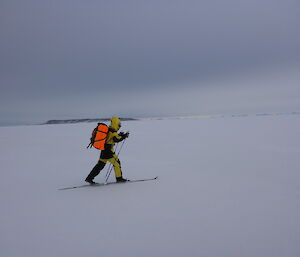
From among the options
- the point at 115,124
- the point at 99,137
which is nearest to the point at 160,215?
the point at 99,137

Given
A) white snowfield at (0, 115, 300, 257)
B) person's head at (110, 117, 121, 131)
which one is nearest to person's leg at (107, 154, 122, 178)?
white snowfield at (0, 115, 300, 257)

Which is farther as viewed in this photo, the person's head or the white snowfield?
the person's head

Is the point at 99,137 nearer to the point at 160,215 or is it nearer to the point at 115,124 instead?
the point at 115,124

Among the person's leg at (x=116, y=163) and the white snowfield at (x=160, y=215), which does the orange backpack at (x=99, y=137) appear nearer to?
the person's leg at (x=116, y=163)

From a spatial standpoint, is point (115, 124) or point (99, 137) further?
point (115, 124)

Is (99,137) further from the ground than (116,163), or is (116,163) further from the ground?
(99,137)

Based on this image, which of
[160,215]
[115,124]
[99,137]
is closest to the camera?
[160,215]

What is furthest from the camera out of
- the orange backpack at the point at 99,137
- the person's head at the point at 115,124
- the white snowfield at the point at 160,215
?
the person's head at the point at 115,124

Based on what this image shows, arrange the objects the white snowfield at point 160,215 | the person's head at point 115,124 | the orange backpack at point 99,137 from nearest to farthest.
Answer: the white snowfield at point 160,215
the orange backpack at point 99,137
the person's head at point 115,124

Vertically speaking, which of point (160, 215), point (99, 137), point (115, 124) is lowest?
point (160, 215)

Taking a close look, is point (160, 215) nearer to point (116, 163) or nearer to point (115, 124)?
point (116, 163)

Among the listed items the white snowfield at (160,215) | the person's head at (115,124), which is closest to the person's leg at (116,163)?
the white snowfield at (160,215)

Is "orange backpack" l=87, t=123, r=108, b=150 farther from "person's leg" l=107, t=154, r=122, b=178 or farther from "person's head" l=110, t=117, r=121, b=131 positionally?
"person's leg" l=107, t=154, r=122, b=178

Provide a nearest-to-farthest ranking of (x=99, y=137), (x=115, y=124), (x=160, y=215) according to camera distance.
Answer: (x=160, y=215) → (x=99, y=137) → (x=115, y=124)
